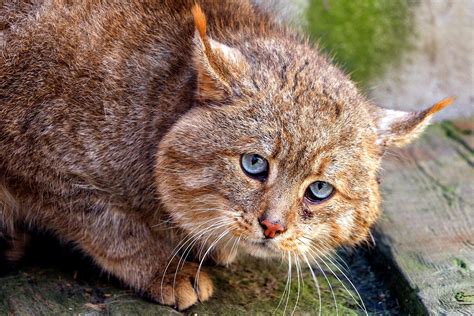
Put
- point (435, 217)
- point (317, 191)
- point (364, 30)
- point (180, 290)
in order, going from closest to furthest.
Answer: point (317, 191)
point (180, 290)
point (435, 217)
point (364, 30)

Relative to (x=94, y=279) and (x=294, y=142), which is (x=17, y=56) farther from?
(x=294, y=142)

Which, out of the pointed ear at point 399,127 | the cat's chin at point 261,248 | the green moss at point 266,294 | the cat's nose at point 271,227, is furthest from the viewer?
the pointed ear at point 399,127

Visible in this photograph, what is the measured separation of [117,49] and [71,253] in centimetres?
117

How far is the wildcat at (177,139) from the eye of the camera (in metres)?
3.79

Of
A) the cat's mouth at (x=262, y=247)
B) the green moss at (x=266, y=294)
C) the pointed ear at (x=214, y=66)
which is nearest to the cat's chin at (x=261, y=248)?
the cat's mouth at (x=262, y=247)

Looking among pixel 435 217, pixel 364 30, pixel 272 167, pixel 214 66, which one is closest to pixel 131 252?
pixel 272 167

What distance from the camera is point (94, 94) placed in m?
4.10

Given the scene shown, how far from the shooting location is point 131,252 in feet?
13.8

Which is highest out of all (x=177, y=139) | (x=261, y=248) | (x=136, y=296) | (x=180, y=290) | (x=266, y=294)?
(x=177, y=139)

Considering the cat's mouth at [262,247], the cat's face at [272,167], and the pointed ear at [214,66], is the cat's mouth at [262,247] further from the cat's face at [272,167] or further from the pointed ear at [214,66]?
the pointed ear at [214,66]

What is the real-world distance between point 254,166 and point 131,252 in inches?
34.2

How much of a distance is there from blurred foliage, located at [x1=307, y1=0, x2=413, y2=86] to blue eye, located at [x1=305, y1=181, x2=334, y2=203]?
2.67m

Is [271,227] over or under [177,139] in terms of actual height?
under

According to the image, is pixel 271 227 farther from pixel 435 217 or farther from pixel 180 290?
pixel 435 217
